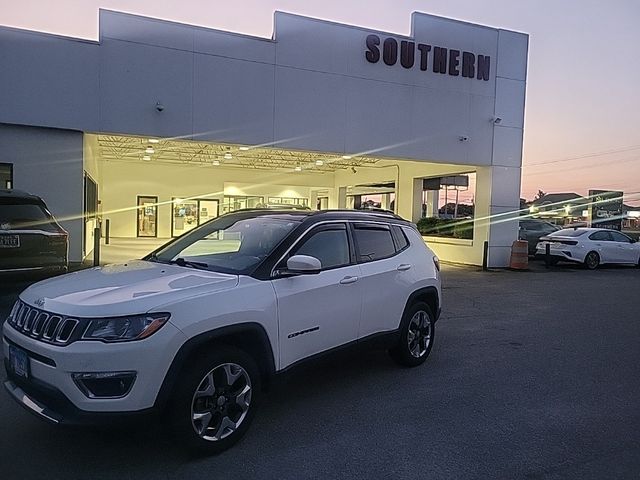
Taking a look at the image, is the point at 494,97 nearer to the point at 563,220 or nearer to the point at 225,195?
the point at 225,195

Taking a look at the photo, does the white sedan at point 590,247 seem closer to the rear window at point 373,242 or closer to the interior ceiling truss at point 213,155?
the interior ceiling truss at point 213,155

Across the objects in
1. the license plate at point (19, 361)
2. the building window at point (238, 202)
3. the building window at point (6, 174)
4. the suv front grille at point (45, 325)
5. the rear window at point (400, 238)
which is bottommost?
the license plate at point (19, 361)

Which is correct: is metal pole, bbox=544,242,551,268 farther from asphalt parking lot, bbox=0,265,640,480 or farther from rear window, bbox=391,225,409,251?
rear window, bbox=391,225,409,251

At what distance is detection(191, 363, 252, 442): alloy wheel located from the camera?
3.64m

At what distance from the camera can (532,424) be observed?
448cm

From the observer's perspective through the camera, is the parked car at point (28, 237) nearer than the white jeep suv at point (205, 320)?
No

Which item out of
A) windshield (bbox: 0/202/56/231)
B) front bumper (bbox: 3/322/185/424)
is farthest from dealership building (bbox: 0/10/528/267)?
front bumper (bbox: 3/322/185/424)

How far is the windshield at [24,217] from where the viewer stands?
26.5ft

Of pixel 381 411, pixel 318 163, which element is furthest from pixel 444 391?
pixel 318 163

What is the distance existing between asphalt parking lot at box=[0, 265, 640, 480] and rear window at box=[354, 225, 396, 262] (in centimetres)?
102

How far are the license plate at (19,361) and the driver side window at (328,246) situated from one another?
7.03 feet

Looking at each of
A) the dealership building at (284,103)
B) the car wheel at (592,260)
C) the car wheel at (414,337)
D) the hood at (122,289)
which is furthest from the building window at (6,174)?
the car wheel at (592,260)

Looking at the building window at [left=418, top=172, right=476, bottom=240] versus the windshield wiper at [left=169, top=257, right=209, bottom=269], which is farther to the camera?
the building window at [left=418, top=172, right=476, bottom=240]

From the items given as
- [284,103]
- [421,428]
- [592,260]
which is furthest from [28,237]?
[592,260]
